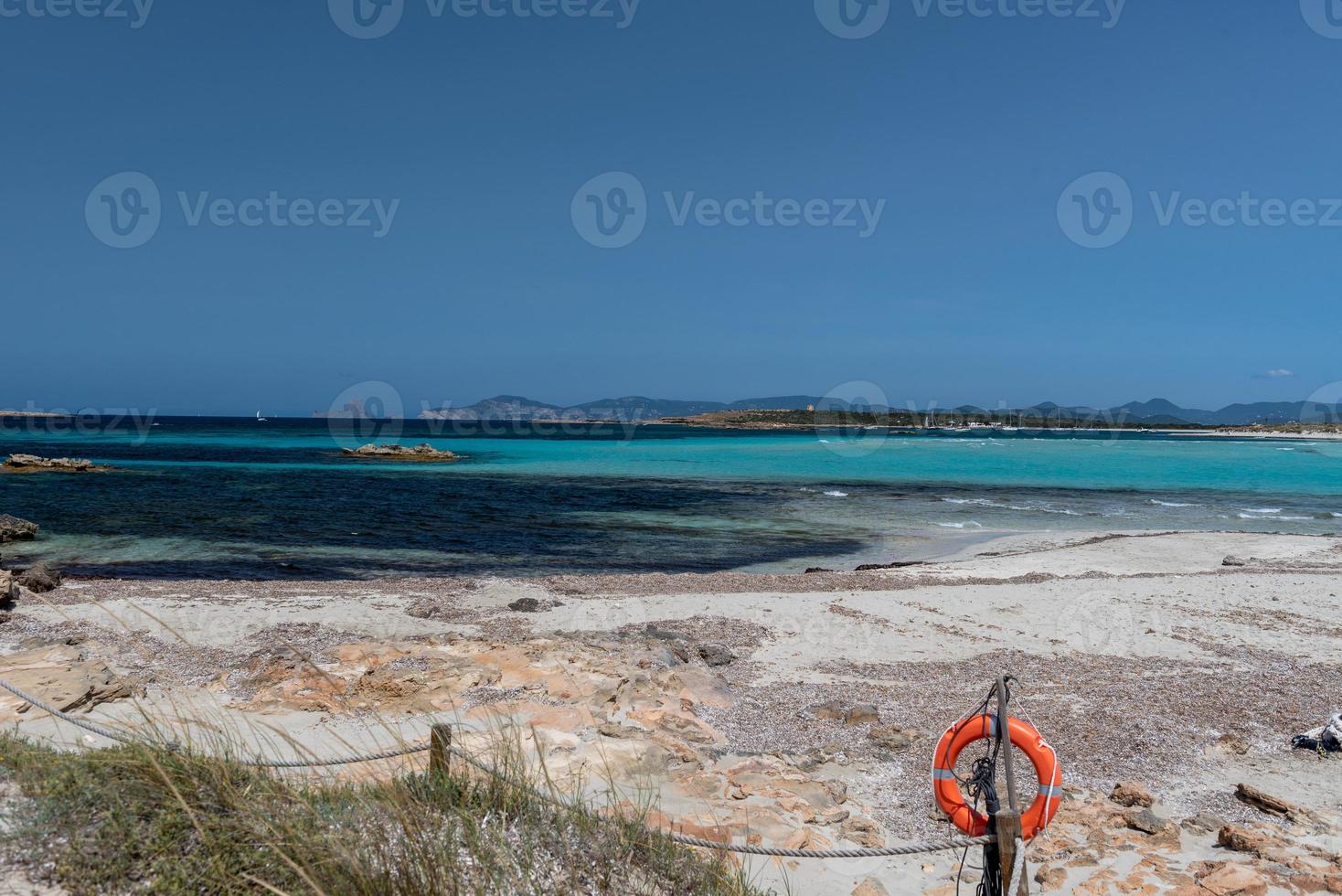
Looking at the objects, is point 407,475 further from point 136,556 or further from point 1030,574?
point 1030,574

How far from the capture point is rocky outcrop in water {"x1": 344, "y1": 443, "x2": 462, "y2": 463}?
5572 cm

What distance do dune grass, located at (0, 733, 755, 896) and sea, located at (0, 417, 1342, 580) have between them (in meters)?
12.7

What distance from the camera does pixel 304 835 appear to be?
310cm

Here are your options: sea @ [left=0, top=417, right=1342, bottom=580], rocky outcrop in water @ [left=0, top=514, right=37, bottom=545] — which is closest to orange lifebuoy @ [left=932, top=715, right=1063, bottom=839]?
sea @ [left=0, top=417, right=1342, bottom=580]

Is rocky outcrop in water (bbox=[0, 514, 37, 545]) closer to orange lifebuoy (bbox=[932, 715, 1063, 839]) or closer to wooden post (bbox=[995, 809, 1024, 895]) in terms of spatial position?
orange lifebuoy (bbox=[932, 715, 1063, 839])

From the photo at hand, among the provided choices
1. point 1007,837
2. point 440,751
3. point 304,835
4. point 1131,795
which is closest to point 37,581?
point 440,751

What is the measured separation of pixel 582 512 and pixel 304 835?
23439 mm

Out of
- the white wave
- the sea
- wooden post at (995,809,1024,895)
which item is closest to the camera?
wooden post at (995,809,1024,895)

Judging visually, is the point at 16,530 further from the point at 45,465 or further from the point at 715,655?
the point at 45,465

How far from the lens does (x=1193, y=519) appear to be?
86.7ft

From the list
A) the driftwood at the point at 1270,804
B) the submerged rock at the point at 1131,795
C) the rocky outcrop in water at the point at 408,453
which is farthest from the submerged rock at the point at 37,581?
the rocky outcrop in water at the point at 408,453

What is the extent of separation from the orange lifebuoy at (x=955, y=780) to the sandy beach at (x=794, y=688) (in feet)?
1.92

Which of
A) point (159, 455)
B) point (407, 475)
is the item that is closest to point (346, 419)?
point (159, 455)

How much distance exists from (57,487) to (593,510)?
72.5ft
